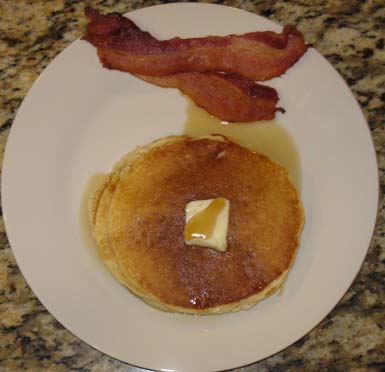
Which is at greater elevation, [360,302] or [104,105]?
[104,105]

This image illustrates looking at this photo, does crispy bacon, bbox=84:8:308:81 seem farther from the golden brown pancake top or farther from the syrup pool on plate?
the golden brown pancake top

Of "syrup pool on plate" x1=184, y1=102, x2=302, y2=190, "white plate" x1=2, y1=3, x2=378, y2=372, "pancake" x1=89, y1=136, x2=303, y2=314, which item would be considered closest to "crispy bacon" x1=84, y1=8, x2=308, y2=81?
Result: "white plate" x1=2, y1=3, x2=378, y2=372

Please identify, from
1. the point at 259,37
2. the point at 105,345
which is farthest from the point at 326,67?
the point at 105,345

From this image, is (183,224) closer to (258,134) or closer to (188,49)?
(258,134)

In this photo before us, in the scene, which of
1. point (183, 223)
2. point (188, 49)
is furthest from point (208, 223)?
point (188, 49)

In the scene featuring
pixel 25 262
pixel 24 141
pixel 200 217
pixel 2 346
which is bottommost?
pixel 2 346

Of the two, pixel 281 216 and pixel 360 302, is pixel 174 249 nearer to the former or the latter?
pixel 281 216

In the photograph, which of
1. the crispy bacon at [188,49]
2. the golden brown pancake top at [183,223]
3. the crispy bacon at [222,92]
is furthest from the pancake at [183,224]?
the crispy bacon at [188,49]
